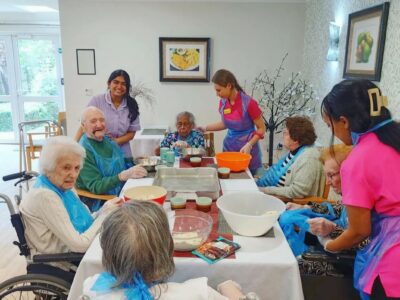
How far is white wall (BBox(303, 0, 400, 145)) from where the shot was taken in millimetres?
2238

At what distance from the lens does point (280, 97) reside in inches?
163

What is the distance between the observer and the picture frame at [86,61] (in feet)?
14.6

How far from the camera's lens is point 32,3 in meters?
4.89

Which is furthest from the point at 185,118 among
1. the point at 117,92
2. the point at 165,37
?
the point at 165,37

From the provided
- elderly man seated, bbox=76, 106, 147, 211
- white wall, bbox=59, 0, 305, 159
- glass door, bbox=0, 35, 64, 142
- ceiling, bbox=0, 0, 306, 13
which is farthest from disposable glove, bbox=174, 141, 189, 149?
glass door, bbox=0, 35, 64, 142

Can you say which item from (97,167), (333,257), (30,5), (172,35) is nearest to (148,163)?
(97,167)

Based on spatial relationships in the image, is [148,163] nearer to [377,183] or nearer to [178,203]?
[178,203]

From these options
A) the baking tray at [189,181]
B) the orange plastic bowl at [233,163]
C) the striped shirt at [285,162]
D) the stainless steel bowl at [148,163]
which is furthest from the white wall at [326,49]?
the stainless steel bowl at [148,163]

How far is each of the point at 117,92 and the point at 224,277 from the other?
1.89 meters

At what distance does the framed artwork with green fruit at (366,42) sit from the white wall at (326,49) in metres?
0.04

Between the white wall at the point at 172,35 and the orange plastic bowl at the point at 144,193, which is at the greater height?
the white wall at the point at 172,35

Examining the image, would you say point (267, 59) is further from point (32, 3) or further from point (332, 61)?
point (32, 3)

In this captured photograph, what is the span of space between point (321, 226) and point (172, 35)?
3.49 meters

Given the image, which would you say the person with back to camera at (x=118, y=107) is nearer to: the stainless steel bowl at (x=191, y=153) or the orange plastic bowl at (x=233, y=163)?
the stainless steel bowl at (x=191, y=153)
